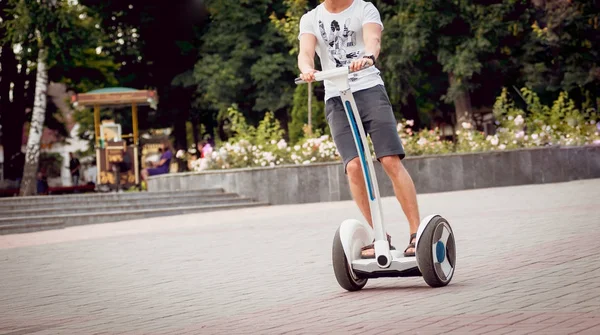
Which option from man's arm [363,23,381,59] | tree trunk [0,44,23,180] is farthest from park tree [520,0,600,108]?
man's arm [363,23,381,59]

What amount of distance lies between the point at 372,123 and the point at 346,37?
1.87 ft

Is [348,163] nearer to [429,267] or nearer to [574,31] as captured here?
[429,267]

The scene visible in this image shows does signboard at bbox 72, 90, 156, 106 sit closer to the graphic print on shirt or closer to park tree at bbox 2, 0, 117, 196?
park tree at bbox 2, 0, 117, 196

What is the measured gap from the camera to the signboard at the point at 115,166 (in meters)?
32.0

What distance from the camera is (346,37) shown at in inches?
276

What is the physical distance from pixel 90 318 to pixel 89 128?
46815 mm

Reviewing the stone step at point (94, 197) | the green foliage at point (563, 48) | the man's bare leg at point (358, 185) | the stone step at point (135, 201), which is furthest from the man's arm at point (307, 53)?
the green foliage at point (563, 48)

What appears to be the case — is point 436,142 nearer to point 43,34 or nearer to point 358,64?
point 43,34

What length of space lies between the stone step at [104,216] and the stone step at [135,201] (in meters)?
0.55

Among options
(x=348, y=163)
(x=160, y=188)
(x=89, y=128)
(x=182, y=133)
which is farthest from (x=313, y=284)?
(x=89, y=128)

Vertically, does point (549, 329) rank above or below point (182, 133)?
below

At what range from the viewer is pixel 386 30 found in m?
35.4

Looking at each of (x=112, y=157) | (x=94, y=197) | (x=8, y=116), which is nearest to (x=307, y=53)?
(x=94, y=197)

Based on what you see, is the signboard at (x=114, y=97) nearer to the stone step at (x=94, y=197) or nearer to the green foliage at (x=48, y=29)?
the green foliage at (x=48, y=29)
